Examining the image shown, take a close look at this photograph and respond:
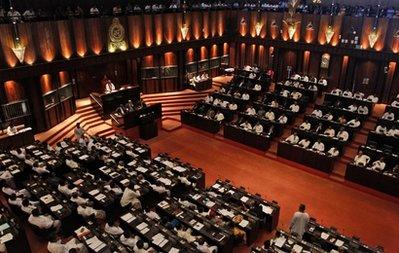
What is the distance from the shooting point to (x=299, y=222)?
9.32 metres

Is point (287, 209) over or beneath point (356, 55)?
beneath

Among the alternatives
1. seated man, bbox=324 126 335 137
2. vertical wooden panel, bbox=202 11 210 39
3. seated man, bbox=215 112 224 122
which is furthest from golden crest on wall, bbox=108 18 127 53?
seated man, bbox=324 126 335 137

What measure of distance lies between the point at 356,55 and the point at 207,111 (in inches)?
378

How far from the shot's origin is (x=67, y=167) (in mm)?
12680

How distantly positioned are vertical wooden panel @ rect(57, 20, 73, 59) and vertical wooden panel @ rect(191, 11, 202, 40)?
8463 millimetres

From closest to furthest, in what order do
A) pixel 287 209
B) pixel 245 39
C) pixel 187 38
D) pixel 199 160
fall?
pixel 287 209, pixel 199 160, pixel 187 38, pixel 245 39

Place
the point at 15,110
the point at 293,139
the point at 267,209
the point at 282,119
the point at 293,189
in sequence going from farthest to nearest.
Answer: the point at 282,119 → the point at 15,110 → the point at 293,139 → the point at 293,189 → the point at 267,209

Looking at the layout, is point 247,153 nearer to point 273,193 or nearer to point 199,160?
point 199,160

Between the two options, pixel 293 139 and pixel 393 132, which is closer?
pixel 393 132

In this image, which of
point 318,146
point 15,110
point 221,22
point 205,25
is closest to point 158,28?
point 205,25

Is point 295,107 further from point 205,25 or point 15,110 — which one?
point 15,110

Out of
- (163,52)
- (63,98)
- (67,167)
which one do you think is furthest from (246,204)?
(163,52)

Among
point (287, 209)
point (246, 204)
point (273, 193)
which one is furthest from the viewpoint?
point (273, 193)

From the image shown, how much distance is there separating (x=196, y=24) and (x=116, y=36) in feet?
19.7
